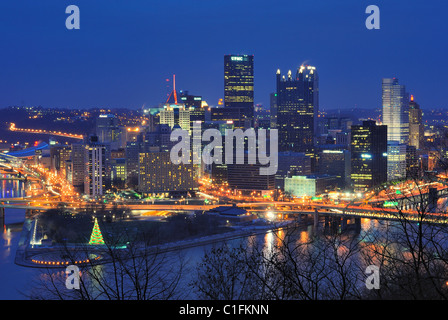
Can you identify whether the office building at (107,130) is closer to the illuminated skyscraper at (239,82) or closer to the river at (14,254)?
the illuminated skyscraper at (239,82)

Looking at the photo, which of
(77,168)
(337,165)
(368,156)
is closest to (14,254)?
(77,168)

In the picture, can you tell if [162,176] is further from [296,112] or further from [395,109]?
[395,109]

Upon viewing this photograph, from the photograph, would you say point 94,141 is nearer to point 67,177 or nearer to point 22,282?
point 67,177

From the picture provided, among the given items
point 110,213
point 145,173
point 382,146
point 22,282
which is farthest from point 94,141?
point 22,282

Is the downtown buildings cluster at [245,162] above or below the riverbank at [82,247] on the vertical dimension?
above

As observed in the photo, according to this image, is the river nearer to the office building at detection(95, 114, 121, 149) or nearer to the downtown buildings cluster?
the downtown buildings cluster

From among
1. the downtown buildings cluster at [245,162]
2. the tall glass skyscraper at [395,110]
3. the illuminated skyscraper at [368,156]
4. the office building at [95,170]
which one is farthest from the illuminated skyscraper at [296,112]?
the office building at [95,170]
